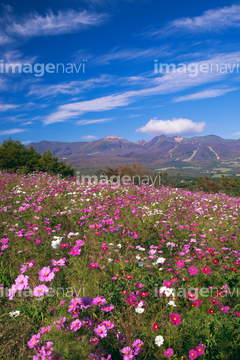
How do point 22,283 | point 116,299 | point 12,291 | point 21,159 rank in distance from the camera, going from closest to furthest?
point 22,283, point 12,291, point 116,299, point 21,159

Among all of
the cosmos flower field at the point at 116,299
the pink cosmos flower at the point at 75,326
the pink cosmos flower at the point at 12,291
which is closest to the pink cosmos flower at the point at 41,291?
the cosmos flower field at the point at 116,299

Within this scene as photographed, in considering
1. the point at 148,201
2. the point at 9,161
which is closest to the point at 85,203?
the point at 148,201

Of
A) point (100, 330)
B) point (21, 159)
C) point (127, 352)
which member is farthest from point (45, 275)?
point (21, 159)

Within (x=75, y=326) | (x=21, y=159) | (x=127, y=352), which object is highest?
(x=21, y=159)

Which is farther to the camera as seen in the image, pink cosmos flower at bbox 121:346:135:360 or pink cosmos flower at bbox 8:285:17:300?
pink cosmos flower at bbox 8:285:17:300

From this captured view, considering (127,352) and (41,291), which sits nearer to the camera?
(127,352)

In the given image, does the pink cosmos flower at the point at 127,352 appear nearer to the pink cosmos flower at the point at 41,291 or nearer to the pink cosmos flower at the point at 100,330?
the pink cosmos flower at the point at 100,330

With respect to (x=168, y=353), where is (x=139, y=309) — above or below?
above

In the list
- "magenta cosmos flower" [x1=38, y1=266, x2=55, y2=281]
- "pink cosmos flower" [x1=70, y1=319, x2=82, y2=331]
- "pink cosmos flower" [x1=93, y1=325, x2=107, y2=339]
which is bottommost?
"pink cosmos flower" [x1=93, y1=325, x2=107, y2=339]

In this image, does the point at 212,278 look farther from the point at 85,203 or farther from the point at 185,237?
the point at 85,203

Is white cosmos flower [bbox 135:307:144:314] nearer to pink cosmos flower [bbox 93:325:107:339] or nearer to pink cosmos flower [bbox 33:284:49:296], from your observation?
pink cosmos flower [bbox 93:325:107:339]

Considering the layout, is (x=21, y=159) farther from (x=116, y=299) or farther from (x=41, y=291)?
(x=41, y=291)

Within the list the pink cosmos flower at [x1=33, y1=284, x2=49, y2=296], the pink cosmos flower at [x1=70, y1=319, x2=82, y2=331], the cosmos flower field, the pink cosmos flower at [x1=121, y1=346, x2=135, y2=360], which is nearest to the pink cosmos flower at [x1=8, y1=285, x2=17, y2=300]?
the cosmos flower field

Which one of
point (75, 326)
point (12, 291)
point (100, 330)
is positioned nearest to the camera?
point (75, 326)
